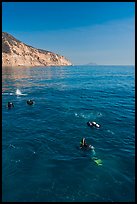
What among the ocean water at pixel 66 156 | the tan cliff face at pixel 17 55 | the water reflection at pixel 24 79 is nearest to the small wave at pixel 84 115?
the ocean water at pixel 66 156

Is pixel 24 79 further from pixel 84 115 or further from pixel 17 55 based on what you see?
pixel 17 55

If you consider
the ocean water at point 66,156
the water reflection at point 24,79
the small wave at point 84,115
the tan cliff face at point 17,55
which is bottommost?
the ocean water at point 66,156

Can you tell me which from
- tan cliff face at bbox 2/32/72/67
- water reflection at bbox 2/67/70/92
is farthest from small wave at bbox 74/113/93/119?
tan cliff face at bbox 2/32/72/67

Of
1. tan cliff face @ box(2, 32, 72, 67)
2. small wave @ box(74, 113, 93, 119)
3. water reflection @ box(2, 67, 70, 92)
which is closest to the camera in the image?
small wave @ box(74, 113, 93, 119)

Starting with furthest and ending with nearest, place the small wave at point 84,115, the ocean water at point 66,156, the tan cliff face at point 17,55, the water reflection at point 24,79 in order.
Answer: the tan cliff face at point 17,55 → the water reflection at point 24,79 → the small wave at point 84,115 → the ocean water at point 66,156

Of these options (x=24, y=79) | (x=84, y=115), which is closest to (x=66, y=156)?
(x=84, y=115)

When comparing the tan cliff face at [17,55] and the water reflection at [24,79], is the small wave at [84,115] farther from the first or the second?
the tan cliff face at [17,55]

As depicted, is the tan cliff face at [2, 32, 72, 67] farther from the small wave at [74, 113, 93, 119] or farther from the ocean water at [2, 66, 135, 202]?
the ocean water at [2, 66, 135, 202]

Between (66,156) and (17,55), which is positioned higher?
(17,55)

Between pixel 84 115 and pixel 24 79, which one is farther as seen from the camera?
pixel 24 79

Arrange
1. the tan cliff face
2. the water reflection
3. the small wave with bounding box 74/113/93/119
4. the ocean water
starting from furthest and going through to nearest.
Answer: the tan cliff face → the water reflection → the small wave with bounding box 74/113/93/119 → the ocean water

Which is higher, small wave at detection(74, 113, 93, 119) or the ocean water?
small wave at detection(74, 113, 93, 119)
